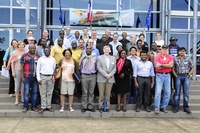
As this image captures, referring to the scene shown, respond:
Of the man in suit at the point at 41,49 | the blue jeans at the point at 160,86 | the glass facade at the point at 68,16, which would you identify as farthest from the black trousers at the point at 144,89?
the glass facade at the point at 68,16

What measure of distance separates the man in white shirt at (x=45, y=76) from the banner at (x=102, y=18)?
6.95 metres

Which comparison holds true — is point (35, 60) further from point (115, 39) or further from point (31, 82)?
point (115, 39)

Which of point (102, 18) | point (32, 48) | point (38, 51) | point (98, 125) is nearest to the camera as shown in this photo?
point (98, 125)

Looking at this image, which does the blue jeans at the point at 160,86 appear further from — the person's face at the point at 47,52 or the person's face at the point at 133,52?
the person's face at the point at 47,52

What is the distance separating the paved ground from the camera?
654 centimetres

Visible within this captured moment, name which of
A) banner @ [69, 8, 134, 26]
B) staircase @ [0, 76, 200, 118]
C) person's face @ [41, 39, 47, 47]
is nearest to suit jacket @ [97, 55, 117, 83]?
staircase @ [0, 76, 200, 118]

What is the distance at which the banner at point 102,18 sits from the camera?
1463cm

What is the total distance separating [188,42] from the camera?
49.7 feet

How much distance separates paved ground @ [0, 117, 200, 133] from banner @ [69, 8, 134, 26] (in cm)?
788

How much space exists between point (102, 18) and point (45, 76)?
302 inches

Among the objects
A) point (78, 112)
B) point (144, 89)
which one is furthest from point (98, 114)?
point (144, 89)

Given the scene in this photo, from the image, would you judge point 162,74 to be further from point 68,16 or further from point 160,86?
point 68,16

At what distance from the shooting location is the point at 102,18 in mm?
14789

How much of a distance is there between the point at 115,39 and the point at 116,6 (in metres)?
6.22
